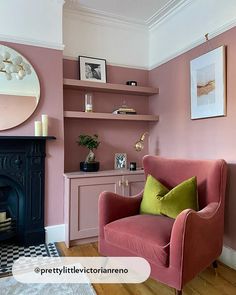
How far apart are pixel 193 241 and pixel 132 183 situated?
1.32m

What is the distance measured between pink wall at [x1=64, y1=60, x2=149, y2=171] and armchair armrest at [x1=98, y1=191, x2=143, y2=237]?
1032 millimetres

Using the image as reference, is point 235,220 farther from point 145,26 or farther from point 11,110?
point 145,26

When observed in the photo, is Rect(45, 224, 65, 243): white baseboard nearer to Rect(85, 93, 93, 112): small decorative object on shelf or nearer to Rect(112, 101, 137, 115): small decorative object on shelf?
Rect(85, 93, 93, 112): small decorative object on shelf

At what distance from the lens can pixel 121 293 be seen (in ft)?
5.79

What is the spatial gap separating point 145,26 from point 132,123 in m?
1.30

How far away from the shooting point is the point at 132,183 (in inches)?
110

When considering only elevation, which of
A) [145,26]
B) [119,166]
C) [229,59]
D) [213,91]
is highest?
[145,26]

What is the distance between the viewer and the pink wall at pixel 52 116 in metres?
2.57

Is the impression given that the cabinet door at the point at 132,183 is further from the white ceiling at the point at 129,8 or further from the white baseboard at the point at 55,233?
the white ceiling at the point at 129,8

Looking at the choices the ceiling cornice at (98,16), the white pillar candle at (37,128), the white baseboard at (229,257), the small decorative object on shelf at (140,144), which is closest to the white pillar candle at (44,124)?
the white pillar candle at (37,128)

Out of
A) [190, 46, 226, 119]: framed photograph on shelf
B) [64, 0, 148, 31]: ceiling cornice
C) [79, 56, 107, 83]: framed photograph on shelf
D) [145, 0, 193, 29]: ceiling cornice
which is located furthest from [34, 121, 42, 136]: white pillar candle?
[145, 0, 193, 29]: ceiling cornice

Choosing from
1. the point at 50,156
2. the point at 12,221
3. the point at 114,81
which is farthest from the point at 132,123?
the point at 12,221

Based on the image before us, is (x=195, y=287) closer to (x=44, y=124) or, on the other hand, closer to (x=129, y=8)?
(x=44, y=124)

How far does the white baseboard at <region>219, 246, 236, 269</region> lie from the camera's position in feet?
6.94
